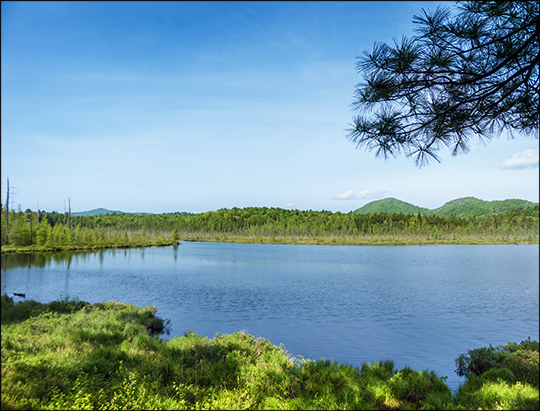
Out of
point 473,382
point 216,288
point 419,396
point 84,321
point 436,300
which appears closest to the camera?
point 419,396

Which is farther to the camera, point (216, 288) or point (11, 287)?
point (216, 288)

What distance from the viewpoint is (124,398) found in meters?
4.16

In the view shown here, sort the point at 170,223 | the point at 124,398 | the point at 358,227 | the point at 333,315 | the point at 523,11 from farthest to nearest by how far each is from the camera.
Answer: the point at 170,223 < the point at 358,227 < the point at 333,315 < the point at 523,11 < the point at 124,398

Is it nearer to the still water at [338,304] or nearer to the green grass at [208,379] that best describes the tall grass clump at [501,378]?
the green grass at [208,379]

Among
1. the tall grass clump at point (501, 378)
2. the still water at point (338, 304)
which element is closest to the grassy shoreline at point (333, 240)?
the still water at point (338, 304)

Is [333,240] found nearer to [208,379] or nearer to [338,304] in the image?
[338,304]

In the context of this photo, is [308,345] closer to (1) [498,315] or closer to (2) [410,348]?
(2) [410,348]

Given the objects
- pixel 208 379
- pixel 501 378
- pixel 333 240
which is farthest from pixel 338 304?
pixel 333 240

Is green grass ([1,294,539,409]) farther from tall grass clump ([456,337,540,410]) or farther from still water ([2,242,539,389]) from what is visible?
still water ([2,242,539,389])

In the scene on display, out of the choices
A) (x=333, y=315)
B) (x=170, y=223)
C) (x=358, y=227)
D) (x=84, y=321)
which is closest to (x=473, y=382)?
(x=333, y=315)

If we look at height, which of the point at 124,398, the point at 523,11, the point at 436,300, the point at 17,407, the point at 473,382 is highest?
the point at 523,11

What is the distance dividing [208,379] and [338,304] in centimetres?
1129

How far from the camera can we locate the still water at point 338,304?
10227 mm

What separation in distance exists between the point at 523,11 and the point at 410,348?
28.9 feet
